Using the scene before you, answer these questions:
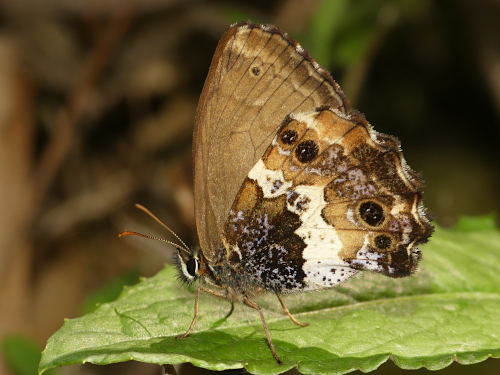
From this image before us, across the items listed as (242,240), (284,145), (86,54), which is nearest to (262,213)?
(242,240)

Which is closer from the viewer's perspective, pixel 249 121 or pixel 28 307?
pixel 249 121

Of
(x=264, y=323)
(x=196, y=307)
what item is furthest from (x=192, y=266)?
(x=264, y=323)

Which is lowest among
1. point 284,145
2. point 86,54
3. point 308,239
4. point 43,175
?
point 308,239

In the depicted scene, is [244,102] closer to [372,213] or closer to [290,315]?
[372,213]

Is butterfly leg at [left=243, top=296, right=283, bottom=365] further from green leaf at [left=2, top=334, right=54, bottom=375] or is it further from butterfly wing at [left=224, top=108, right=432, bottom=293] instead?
green leaf at [left=2, top=334, right=54, bottom=375]

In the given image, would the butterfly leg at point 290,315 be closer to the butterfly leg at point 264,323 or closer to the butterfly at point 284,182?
the butterfly at point 284,182

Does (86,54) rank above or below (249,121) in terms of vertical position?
above

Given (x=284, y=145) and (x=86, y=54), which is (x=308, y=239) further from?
(x=86, y=54)
